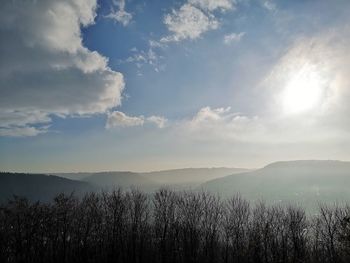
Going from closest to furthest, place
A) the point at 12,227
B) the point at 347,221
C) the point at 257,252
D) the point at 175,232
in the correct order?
the point at 347,221 → the point at 257,252 → the point at 12,227 → the point at 175,232

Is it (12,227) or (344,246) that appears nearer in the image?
(344,246)

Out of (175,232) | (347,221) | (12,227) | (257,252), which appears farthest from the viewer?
(175,232)

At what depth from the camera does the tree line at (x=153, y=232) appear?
6938 cm

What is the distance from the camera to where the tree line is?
228ft

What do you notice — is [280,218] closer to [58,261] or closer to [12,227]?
[58,261]

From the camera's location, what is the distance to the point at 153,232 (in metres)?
77.0

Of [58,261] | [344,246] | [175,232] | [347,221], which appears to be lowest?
[58,261]

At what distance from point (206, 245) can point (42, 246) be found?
33524mm

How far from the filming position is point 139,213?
259ft

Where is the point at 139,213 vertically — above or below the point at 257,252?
above

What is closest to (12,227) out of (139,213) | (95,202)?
(95,202)

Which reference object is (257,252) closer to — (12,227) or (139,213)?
(139,213)

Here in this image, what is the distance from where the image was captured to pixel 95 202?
78312mm

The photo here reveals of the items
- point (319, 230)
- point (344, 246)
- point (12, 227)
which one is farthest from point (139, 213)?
point (344, 246)
